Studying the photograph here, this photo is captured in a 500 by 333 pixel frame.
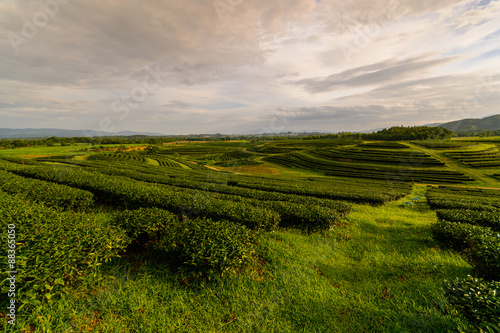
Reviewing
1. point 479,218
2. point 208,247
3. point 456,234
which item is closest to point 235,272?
point 208,247

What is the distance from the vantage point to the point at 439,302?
5.45m

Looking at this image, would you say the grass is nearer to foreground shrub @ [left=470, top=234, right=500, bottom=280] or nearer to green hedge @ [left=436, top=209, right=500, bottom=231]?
foreground shrub @ [left=470, top=234, right=500, bottom=280]

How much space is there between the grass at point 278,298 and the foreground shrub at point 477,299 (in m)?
0.45

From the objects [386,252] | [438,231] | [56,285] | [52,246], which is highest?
[52,246]

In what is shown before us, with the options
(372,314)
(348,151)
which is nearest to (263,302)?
(372,314)

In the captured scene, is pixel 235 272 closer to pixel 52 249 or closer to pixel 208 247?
pixel 208 247

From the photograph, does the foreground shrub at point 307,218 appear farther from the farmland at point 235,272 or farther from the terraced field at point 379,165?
the terraced field at point 379,165

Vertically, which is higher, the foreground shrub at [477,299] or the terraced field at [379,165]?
the foreground shrub at [477,299]

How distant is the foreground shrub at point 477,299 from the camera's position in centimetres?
401

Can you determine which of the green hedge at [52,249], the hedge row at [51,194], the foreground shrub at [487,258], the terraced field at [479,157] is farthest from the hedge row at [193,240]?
the terraced field at [479,157]

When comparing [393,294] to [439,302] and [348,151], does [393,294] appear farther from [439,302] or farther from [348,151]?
[348,151]

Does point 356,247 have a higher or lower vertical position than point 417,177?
higher

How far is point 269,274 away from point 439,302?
494 cm

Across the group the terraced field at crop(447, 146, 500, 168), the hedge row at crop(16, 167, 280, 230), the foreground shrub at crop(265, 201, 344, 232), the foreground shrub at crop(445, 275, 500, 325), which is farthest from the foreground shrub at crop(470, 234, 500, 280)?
the terraced field at crop(447, 146, 500, 168)
